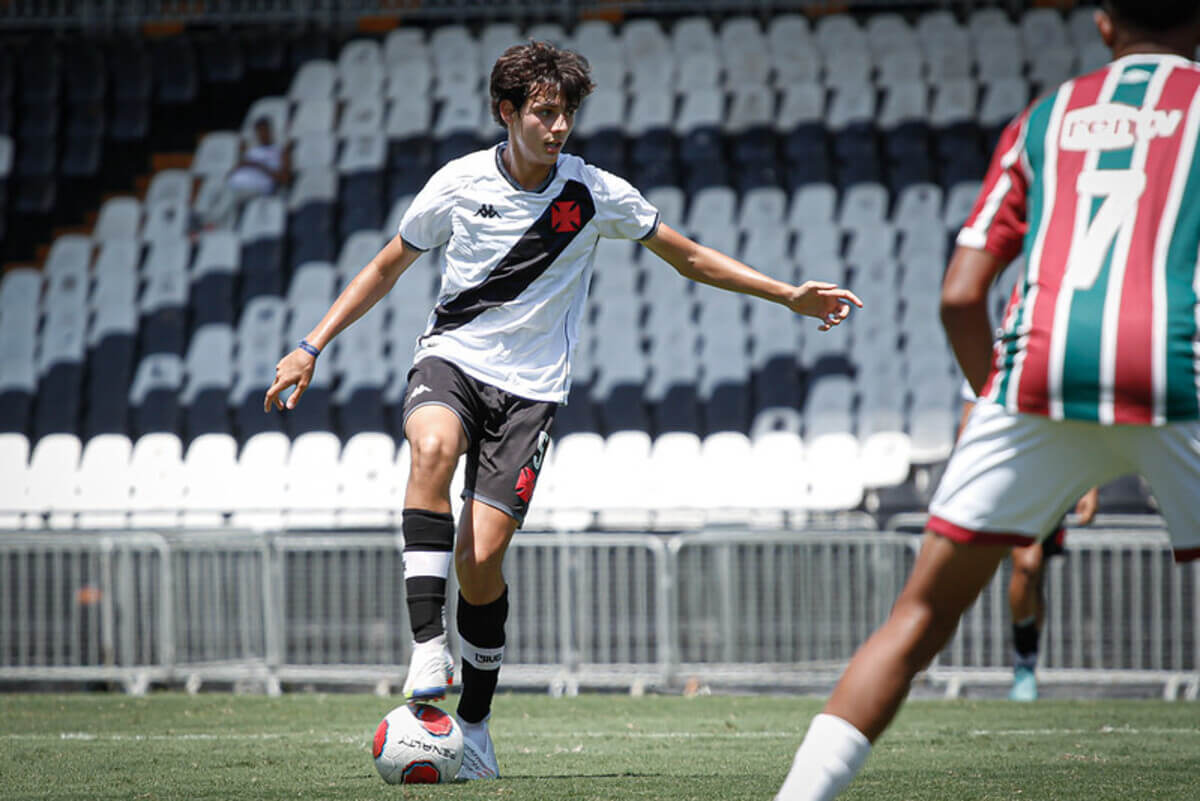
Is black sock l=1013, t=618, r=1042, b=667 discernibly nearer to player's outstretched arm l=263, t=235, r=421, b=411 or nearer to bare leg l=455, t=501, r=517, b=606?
bare leg l=455, t=501, r=517, b=606

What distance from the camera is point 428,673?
180 inches

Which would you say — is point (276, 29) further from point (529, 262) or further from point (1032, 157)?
point (1032, 157)

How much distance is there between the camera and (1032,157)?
294 centimetres

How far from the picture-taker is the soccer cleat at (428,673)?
4570mm

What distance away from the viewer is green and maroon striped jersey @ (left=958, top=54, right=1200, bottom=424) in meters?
2.79

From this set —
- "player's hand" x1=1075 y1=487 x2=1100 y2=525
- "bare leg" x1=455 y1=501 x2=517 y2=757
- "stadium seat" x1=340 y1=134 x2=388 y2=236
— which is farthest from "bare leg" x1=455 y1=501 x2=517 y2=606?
"stadium seat" x1=340 y1=134 x2=388 y2=236

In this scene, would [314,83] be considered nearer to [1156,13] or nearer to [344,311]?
[344,311]

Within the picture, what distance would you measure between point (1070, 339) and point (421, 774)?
2598 millimetres

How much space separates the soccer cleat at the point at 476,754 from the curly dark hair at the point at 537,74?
82.1 inches

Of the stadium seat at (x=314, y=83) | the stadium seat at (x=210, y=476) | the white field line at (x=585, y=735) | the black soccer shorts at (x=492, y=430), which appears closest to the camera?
the black soccer shorts at (x=492, y=430)

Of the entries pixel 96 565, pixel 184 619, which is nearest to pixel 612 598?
pixel 184 619

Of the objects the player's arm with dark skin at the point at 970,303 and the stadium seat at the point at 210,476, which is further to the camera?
the stadium seat at the point at 210,476

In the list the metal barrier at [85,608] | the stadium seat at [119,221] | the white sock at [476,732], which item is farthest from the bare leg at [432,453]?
the stadium seat at [119,221]

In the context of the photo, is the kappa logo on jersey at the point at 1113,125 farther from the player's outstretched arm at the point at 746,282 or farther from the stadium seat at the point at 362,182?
the stadium seat at the point at 362,182
